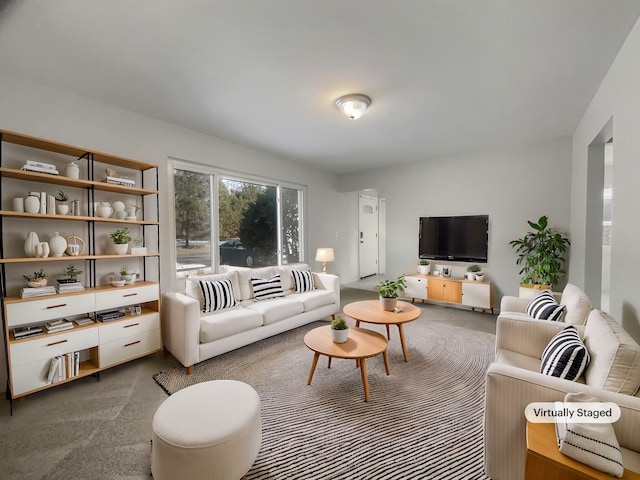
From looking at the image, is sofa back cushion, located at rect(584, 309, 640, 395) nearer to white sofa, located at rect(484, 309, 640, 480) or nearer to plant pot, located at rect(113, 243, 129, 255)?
white sofa, located at rect(484, 309, 640, 480)

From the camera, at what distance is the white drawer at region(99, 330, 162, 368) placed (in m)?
2.40

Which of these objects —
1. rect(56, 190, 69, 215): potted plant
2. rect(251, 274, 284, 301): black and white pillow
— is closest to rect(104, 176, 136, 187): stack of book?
rect(56, 190, 69, 215): potted plant

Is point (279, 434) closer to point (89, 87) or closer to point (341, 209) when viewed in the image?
point (89, 87)

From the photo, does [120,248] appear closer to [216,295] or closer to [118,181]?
[118,181]

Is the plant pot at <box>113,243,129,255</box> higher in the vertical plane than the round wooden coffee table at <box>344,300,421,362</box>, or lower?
higher

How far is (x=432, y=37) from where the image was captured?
1.83 m

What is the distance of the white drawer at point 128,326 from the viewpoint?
7.91 ft

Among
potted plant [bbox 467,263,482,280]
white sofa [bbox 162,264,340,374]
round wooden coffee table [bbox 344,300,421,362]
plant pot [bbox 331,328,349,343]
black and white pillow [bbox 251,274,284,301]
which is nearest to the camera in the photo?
plant pot [bbox 331,328,349,343]

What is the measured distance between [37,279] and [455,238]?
17.5ft

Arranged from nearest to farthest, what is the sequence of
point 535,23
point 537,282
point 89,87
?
point 535,23 < point 89,87 < point 537,282

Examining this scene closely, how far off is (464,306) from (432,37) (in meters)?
4.05

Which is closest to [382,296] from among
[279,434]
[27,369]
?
[279,434]

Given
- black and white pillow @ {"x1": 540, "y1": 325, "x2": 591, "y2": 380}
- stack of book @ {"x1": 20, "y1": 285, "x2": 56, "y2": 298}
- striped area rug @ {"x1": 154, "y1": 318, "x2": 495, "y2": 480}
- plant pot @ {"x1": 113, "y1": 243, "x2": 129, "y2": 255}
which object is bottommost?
striped area rug @ {"x1": 154, "y1": 318, "x2": 495, "y2": 480}

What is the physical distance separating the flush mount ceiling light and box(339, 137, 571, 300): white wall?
2.73 meters
